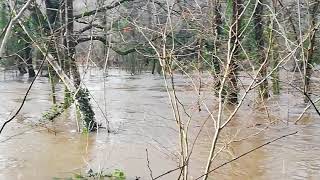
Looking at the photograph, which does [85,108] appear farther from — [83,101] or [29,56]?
[29,56]

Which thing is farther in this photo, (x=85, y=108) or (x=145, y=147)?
(x=85, y=108)

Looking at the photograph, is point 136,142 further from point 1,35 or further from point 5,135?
point 1,35

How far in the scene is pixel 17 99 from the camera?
62.6ft

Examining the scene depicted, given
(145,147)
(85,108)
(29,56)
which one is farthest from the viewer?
(85,108)

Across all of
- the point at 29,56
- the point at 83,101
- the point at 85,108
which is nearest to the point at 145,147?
the point at 85,108

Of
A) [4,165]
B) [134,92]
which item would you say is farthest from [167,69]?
[134,92]

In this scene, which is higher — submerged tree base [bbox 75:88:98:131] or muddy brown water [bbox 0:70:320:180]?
submerged tree base [bbox 75:88:98:131]

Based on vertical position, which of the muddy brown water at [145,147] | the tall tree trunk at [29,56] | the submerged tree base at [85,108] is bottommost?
the muddy brown water at [145,147]

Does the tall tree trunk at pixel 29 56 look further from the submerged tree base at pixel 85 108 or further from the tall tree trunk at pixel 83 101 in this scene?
the submerged tree base at pixel 85 108

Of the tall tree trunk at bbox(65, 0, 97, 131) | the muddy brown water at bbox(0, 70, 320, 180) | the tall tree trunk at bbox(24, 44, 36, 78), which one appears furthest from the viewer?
the tall tree trunk at bbox(65, 0, 97, 131)

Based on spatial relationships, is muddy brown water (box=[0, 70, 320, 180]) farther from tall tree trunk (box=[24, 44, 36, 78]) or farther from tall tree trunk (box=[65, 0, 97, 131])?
tall tree trunk (box=[24, 44, 36, 78])

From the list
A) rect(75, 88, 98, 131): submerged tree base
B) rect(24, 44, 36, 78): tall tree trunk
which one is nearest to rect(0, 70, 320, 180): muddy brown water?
rect(75, 88, 98, 131): submerged tree base

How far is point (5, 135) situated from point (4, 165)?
118 inches

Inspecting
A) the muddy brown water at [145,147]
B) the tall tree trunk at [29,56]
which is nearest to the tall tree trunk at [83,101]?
the muddy brown water at [145,147]
